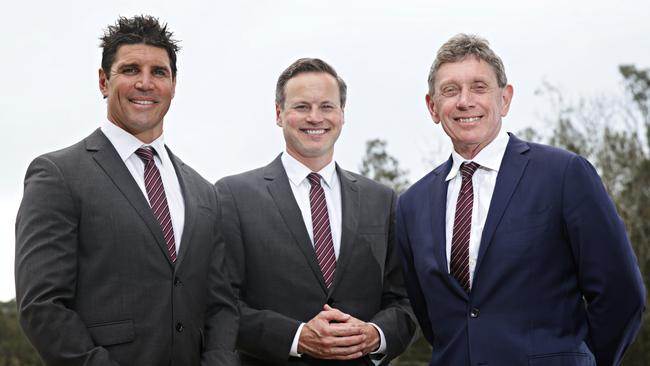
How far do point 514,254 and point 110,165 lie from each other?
2069 mm

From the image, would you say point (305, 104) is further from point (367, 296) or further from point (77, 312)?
point (77, 312)

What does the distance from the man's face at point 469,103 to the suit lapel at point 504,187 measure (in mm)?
203

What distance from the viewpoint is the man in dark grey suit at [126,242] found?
3.69 metres

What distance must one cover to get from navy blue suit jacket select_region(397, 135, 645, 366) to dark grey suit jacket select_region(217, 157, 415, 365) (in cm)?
78

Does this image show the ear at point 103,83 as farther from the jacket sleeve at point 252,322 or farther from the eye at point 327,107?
the eye at point 327,107

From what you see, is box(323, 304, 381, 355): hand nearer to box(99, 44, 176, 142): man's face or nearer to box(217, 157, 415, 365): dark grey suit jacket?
box(217, 157, 415, 365): dark grey suit jacket

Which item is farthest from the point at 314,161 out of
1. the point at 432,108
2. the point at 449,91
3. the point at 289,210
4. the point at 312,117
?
the point at 449,91

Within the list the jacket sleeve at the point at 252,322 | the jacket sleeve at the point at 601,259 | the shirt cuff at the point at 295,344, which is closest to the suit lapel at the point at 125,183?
the jacket sleeve at the point at 252,322

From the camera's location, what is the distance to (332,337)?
4.58 metres

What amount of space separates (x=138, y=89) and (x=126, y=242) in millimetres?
826

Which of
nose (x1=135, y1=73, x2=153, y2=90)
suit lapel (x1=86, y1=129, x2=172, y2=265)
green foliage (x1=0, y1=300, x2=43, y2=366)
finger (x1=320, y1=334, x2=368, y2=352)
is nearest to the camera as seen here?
suit lapel (x1=86, y1=129, x2=172, y2=265)

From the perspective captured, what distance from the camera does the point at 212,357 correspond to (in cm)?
423

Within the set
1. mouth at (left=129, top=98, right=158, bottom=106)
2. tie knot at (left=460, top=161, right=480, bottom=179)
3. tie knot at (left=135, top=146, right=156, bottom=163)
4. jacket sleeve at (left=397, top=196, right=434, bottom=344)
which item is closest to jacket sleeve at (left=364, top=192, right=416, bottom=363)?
jacket sleeve at (left=397, top=196, right=434, bottom=344)

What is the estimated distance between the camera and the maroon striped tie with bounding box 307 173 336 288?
4867 mm
